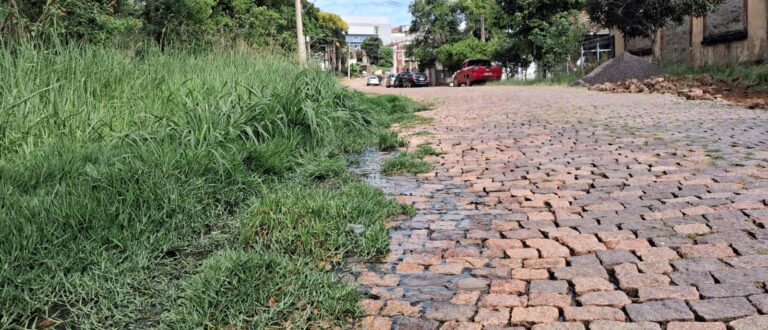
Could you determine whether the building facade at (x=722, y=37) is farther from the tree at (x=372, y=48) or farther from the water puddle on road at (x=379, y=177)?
the tree at (x=372, y=48)

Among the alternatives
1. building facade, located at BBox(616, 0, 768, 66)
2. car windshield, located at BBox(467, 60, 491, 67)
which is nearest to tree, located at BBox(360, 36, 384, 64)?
car windshield, located at BBox(467, 60, 491, 67)

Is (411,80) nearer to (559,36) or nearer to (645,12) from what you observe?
(559,36)

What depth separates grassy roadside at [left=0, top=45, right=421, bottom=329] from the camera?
2.58 m

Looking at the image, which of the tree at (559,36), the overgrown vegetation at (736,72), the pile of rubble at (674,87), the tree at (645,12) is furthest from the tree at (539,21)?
the pile of rubble at (674,87)

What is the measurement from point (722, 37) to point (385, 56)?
100 meters

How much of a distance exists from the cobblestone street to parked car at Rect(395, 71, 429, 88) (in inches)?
1398

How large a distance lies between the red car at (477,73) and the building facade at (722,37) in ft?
35.8

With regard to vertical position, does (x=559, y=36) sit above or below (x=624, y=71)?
above

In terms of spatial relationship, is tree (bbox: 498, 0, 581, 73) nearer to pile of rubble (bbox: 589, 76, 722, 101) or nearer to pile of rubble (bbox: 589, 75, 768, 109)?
pile of rubble (bbox: 589, 75, 768, 109)

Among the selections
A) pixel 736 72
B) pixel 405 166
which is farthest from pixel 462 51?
pixel 405 166

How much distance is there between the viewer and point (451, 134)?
8.16 metres

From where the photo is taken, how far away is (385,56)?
390ft

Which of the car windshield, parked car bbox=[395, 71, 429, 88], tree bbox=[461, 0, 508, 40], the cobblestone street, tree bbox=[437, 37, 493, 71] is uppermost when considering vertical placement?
tree bbox=[461, 0, 508, 40]

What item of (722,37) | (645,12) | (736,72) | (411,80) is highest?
(645,12)
